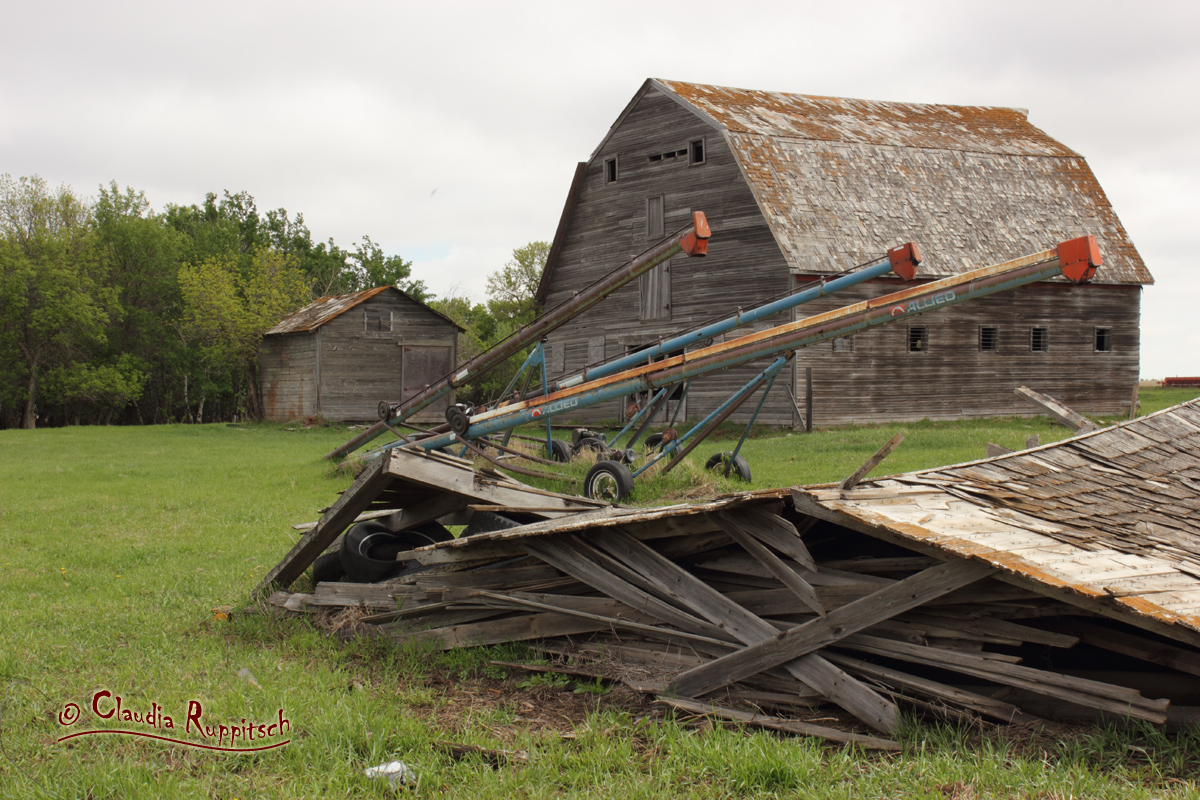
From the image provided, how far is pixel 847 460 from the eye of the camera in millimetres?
16297

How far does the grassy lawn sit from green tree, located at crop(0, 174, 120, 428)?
109ft

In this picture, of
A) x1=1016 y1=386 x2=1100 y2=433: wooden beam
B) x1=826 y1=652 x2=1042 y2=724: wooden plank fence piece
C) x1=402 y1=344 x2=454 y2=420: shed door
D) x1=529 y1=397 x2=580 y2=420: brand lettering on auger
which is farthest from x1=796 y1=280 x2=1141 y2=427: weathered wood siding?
x1=826 y1=652 x2=1042 y2=724: wooden plank fence piece

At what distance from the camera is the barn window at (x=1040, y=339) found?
26016 millimetres

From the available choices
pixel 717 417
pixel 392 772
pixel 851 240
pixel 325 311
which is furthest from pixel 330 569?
pixel 325 311

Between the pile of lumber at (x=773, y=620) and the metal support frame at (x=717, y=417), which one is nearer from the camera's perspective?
the pile of lumber at (x=773, y=620)

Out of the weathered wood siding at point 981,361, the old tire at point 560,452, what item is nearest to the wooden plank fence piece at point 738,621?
the old tire at point 560,452

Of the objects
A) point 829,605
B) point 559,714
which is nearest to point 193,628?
point 559,714

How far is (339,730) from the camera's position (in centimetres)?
458

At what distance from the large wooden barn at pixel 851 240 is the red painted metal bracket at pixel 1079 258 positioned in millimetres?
14760

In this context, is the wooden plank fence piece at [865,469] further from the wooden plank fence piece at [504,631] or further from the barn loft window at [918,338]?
the barn loft window at [918,338]

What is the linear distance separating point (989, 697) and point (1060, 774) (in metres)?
0.68

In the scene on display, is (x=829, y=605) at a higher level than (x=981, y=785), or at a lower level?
higher

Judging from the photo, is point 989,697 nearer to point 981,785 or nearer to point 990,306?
point 981,785

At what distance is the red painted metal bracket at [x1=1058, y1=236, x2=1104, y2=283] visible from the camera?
7734mm
